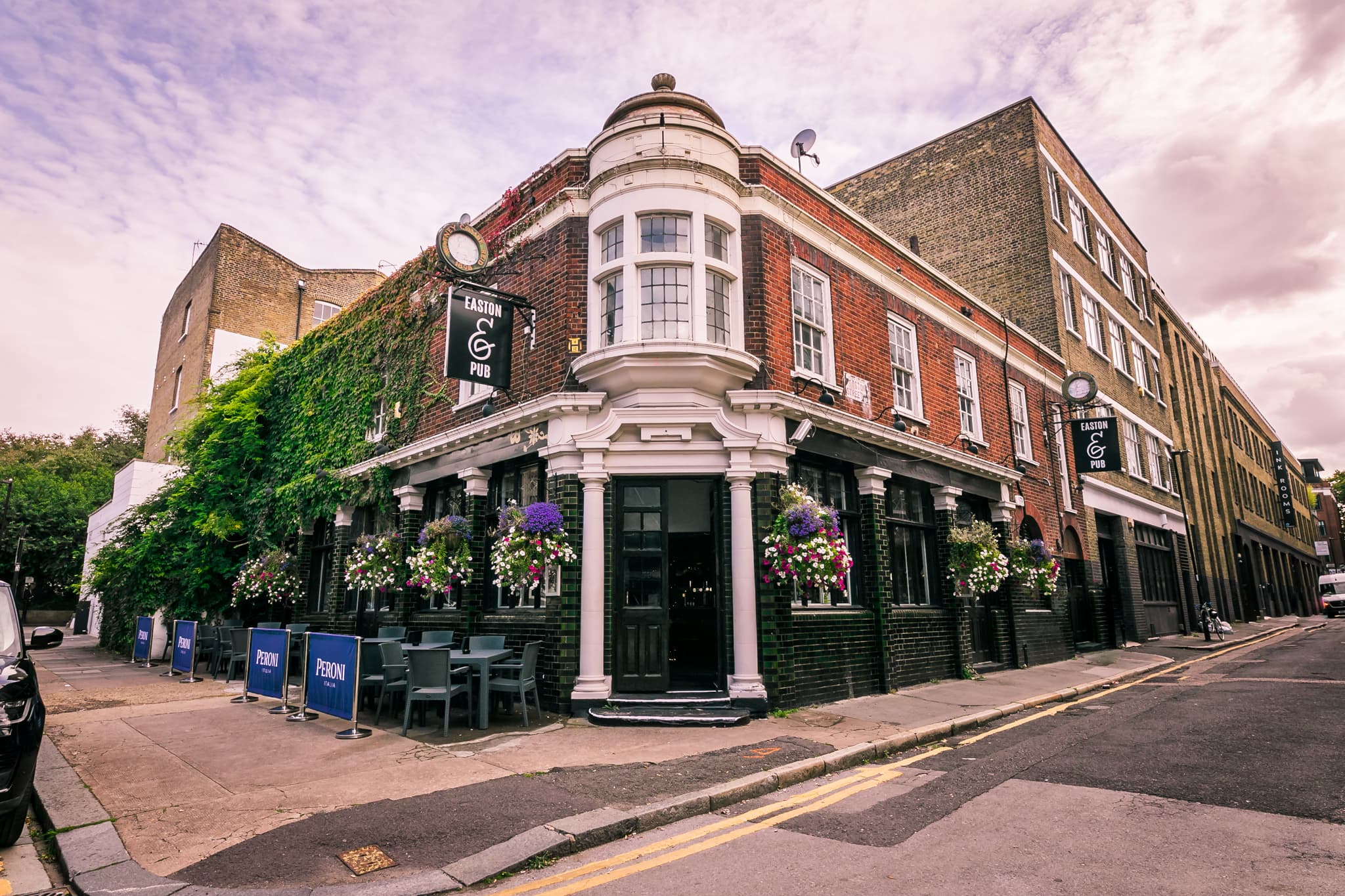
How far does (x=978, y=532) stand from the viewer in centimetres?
1411

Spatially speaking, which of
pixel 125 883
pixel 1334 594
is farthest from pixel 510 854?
pixel 1334 594

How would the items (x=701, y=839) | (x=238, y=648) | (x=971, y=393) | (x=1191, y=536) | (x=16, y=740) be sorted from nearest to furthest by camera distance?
(x=16, y=740) → (x=701, y=839) → (x=238, y=648) → (x=971, y=393) → (x=1191, y=536)

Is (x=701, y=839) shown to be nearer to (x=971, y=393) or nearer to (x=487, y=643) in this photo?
(x=487, y=643)

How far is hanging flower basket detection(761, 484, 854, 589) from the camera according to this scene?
987 cm

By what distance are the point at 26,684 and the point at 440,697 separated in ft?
14.0

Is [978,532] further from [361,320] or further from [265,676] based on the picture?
[361,320]

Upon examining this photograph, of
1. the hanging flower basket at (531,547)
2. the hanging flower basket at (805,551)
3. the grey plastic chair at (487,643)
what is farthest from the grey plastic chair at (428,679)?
the hanging flower basket at (805,551)

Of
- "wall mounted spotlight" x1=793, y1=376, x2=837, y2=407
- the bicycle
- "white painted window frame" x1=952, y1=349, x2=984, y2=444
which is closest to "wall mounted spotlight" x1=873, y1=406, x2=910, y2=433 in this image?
"wall mounted spotlight" x1=793, y1=376, x2=837, y2=407

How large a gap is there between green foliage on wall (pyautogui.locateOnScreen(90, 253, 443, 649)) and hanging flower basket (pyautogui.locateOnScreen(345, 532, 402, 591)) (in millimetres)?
1680

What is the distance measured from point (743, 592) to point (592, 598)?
2.06m

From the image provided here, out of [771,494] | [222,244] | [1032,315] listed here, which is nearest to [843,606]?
[771,494]

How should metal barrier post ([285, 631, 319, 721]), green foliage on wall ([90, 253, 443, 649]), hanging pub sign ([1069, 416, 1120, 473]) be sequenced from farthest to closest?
hanging pub sign ([1069, 416, 1120, 473]) < green foliage on wall ([90, 253, 443, 649]) < metal barrier post ([285, 631, 319, 721])

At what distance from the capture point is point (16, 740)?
15.8ft

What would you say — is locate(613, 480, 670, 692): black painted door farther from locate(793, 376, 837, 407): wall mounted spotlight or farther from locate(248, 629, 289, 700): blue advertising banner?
locate(248, 629, 289, 700): blue advertising banner
